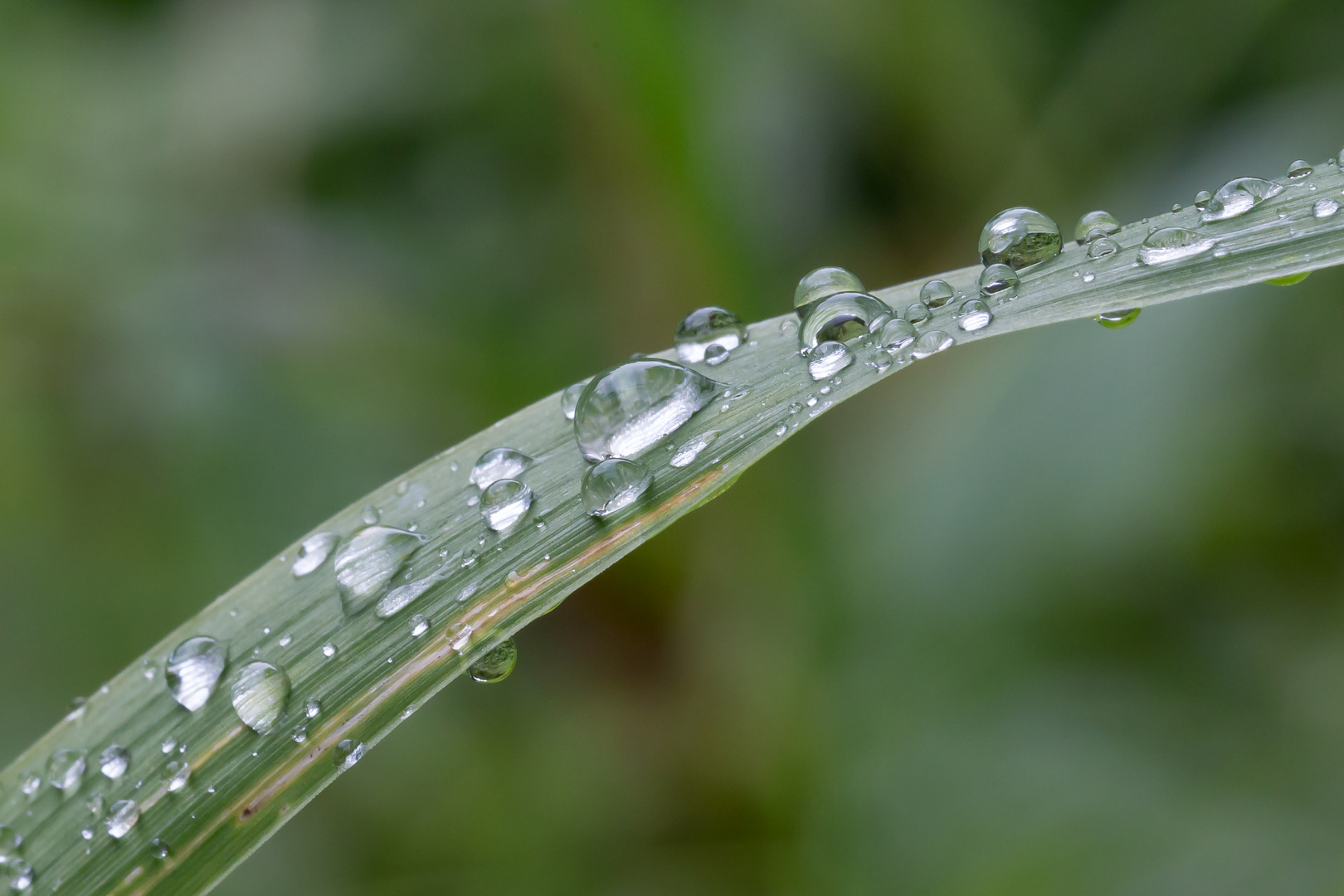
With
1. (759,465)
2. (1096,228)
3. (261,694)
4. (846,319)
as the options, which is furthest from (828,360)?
(759,465)

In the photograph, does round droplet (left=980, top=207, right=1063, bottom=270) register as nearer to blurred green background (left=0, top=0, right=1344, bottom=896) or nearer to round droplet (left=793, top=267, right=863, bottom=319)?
A: round droplet (left=793, top=267, right=863, bottom=319)

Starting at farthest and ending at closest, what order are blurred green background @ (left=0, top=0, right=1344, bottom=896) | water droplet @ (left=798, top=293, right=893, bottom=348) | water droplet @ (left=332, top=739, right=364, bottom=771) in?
1. blurred green background @ (left=0, top=0, right=1344, bottom=896)
2. water droplet @ (left=798, top=293, right=893, bottom=348)
3. water droplet @ (left=332, top=739, right=364, bottom=771)

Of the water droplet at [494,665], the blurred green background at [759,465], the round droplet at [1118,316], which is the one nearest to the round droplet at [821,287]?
the round droplet at [1118,316]

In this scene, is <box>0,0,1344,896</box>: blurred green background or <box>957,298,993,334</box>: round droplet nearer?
<box>957,298,993,334</box>: round droplet

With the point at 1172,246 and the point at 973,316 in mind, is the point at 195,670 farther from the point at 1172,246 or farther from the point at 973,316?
the point at 1172,246

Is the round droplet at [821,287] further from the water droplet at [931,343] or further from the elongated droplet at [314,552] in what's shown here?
the elongated droplet at [314,552]

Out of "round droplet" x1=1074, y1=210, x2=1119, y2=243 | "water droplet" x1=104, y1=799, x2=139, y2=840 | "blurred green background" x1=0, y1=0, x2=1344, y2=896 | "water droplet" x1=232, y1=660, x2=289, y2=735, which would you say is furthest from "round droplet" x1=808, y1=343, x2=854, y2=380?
"blurred green background" x1=0, y1=0, x2=1344, y2=896

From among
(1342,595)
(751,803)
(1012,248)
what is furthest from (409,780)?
(1342,595)
